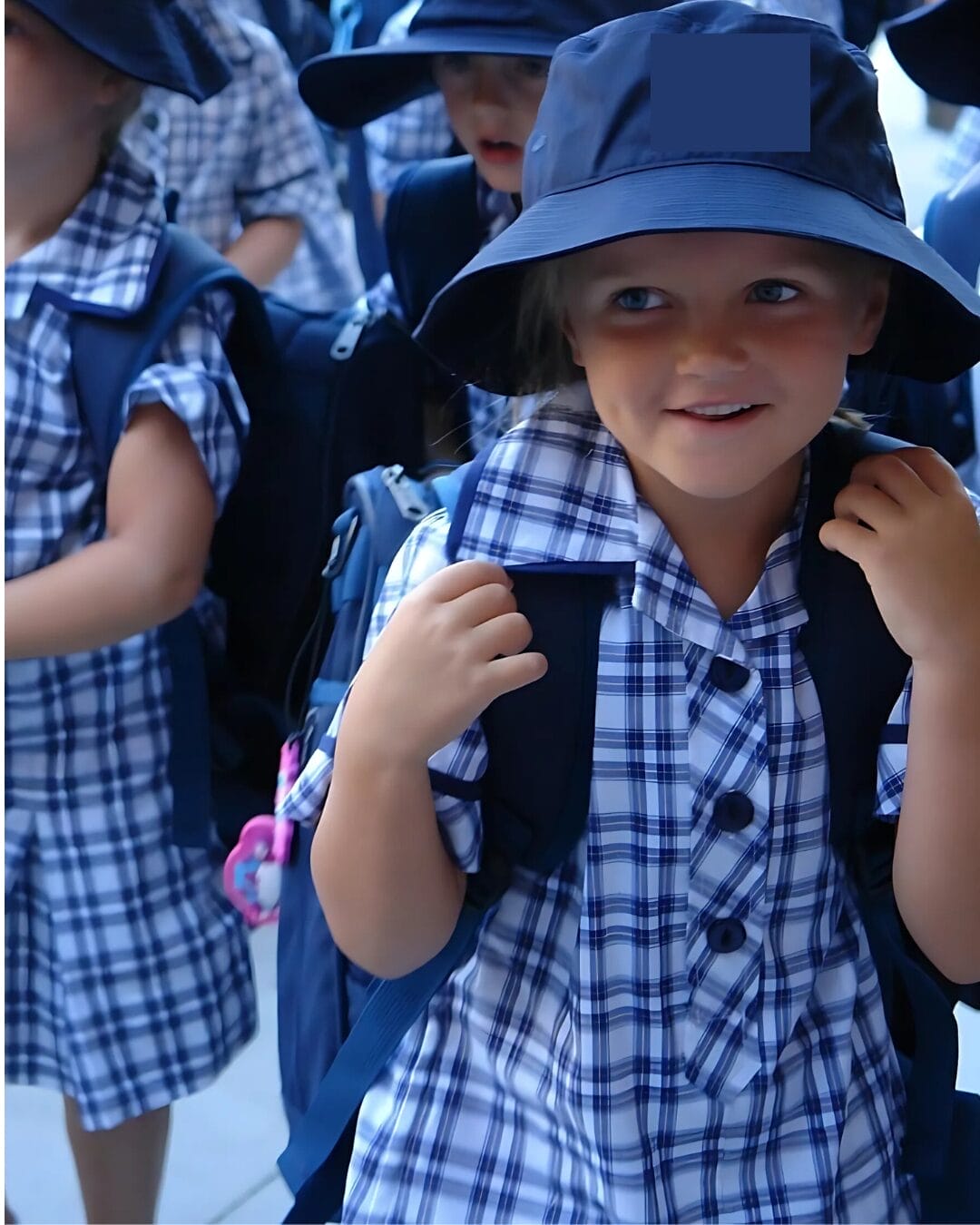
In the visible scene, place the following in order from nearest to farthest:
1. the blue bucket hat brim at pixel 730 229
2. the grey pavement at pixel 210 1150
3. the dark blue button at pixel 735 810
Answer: the blue bucket hat brim at pixel 730 229
the dark blue button at pixel 735 810
the grey pavement at pixel 210 1150

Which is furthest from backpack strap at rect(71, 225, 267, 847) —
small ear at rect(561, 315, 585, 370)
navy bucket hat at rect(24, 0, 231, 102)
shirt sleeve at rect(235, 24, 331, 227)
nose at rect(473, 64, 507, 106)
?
shirt sleeve at rect(235, 24, 331, 227)

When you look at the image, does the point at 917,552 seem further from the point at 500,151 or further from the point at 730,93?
the point at 500,151

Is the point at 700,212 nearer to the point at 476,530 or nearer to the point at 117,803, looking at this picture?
the point at 476,530

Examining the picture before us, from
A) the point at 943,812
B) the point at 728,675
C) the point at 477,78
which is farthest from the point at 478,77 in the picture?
the point at 943,812

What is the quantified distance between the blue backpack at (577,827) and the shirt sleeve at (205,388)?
0.65ft

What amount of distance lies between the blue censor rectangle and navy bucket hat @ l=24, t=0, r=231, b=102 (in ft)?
1.48

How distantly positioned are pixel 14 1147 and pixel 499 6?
1.20 metres

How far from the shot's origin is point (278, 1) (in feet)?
6.43

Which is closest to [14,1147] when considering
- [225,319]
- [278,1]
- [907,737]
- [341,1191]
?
[341,1191]

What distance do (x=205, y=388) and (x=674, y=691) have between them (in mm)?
439

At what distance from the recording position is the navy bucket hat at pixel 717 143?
1.86ft

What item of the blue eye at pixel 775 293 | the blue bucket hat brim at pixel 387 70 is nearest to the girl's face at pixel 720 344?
the blue eye at pixel 775 293

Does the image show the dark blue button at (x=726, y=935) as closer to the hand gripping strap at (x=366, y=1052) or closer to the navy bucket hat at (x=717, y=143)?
the hand gripping strap at (x=366, y=1052)

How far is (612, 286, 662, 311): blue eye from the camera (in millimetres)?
628
